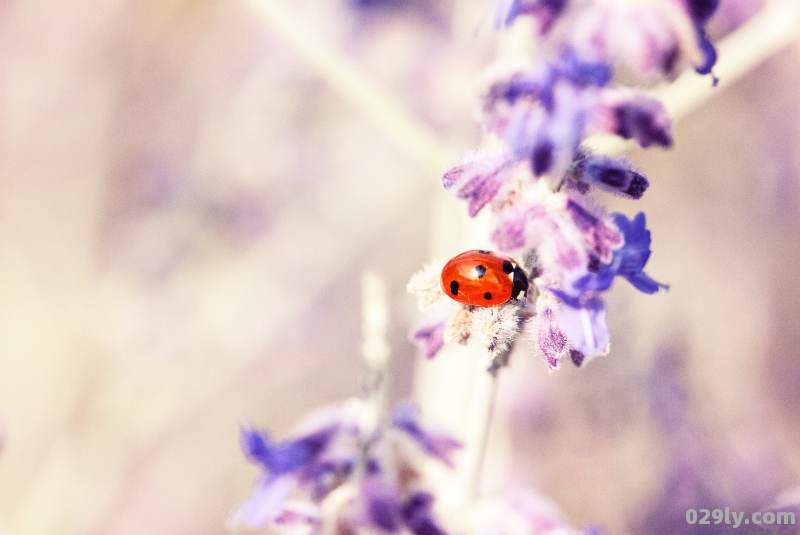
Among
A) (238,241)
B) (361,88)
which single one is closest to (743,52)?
(361,88)

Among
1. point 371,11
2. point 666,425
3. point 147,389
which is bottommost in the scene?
point 666,425

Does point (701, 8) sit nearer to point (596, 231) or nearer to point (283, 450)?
point (596, 231)

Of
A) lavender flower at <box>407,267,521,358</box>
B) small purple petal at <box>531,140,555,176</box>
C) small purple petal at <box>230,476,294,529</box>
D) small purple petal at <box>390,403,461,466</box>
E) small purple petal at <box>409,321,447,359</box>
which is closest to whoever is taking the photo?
small purple petal at <box>531,140,555,176</box>

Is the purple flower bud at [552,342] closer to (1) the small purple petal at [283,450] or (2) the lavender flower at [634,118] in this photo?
(2) the lavender flower at [634,118]

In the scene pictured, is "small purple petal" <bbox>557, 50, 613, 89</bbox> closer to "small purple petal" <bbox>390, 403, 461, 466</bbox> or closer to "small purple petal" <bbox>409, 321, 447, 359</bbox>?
"small purple petal" <bbox>409, 321, 447, 359</bbox>

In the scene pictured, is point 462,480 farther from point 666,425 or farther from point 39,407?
point 39,407

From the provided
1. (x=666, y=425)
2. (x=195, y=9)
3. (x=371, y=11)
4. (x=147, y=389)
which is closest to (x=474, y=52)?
(x=371, y=11)

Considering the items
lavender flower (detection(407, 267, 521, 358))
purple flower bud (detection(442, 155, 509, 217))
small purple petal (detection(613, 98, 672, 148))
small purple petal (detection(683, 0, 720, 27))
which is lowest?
lavender flower (detection(407, 267, 521, 358))

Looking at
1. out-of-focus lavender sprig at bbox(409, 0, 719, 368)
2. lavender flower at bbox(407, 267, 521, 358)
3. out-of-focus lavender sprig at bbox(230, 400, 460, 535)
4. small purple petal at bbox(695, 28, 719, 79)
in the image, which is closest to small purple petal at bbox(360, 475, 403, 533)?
out-of-focus lavender sprig at bbox(230, 400, 460, 535)
